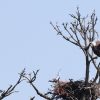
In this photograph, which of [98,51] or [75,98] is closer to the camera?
[75,98]

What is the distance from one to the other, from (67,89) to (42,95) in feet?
4.62

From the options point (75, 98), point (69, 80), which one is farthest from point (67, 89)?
point (75, 98)

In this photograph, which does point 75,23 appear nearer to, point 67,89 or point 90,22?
point 90,22

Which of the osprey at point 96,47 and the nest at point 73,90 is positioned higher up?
the osprey at point 96,47

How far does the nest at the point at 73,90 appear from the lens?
61.3 ft

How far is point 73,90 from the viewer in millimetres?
19109

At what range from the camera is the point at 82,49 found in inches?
722

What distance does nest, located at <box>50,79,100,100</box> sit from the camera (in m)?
18.7

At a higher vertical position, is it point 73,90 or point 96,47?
point 96,47

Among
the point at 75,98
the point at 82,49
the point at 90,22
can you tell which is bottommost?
the point at 75,98

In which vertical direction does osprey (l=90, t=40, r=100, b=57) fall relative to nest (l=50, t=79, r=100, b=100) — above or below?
above

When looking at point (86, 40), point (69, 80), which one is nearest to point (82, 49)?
point (86, 40)

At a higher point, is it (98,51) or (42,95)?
(98,51)

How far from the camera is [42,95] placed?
715 inches
